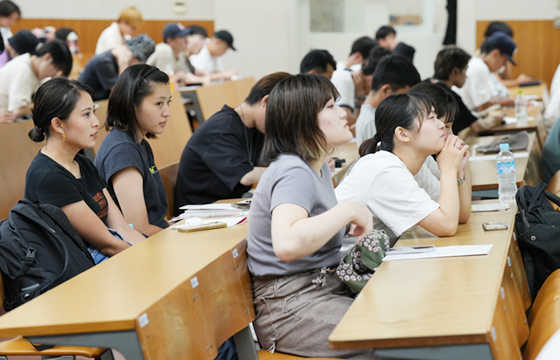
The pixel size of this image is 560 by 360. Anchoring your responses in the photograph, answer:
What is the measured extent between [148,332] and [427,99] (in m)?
1.34

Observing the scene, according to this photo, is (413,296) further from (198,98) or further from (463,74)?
(198,98)

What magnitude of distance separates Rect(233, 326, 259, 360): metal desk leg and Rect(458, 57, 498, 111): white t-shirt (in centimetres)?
451

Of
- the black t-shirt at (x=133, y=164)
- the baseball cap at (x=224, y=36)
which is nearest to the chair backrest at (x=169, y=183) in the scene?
the black t-shirt at (x=133, y=164)

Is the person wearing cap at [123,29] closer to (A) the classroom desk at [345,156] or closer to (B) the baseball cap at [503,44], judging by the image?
(A) the classroom desk at [345,156]

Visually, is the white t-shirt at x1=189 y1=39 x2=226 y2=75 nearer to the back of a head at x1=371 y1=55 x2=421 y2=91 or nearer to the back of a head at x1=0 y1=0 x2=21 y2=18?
the back of a head at x1=0 y1=0 x2=21 y2=18

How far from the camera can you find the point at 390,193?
6.15ft

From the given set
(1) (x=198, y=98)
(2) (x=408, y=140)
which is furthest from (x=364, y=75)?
(2) (x=408, y=140)

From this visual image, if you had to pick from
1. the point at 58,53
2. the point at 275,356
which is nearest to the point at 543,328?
the point at 275,356

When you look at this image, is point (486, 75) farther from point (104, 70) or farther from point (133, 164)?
point (133, 164)

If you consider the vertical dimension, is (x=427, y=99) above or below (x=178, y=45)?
below

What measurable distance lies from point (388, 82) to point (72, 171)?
1935 millimetres

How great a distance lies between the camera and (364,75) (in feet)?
16.7

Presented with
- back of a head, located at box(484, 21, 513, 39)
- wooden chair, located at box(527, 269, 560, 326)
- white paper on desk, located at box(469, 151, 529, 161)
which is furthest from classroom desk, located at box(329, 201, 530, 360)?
back of a head, located at box(484, 21, 513, 39)

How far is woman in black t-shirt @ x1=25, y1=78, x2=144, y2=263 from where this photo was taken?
2.04 metres
